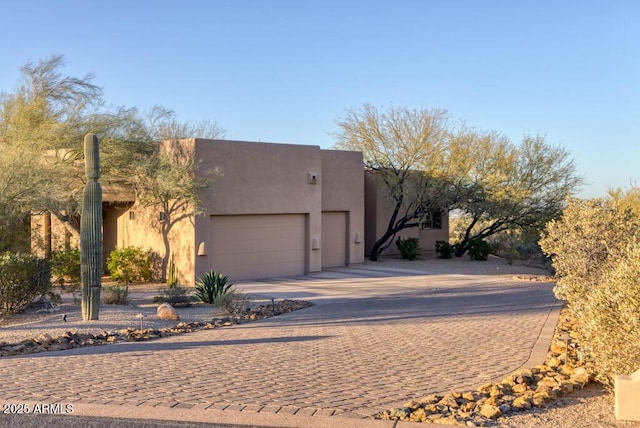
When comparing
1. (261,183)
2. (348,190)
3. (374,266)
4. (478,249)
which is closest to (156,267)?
(261,183)

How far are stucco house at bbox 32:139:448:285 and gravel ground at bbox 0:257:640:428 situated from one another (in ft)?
5.47

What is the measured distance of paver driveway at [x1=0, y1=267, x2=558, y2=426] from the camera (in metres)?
7.36

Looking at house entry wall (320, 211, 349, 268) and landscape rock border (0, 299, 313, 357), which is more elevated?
house entry wall (320, 211, 349, 268)

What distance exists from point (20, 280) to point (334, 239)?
45.7 ft

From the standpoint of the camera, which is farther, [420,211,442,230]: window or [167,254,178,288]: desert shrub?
[420,211,442,230]: window

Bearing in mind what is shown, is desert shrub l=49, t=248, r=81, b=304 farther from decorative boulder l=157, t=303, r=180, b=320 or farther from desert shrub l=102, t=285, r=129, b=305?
decorative boulder l=157, t=303, r=180, b=320

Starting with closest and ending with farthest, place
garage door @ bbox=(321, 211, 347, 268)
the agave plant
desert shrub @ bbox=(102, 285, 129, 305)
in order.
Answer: desert shrub @ bbox=(102, 285, 129, 305), the agave plant, garage door @ bbox=(321, 211, 347, 268)

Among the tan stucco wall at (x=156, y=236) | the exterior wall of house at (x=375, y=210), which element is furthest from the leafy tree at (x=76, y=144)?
the exterior wall of house at (x=375, y=210)

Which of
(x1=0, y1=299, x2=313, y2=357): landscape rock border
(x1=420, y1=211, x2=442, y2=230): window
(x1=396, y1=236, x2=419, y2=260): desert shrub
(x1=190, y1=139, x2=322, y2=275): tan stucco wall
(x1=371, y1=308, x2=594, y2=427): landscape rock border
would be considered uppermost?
(x1=190, y1=139, x2=322, y2=275): tan stucco wall

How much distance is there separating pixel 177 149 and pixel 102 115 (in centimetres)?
265

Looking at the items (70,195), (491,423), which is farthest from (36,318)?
(491,423)

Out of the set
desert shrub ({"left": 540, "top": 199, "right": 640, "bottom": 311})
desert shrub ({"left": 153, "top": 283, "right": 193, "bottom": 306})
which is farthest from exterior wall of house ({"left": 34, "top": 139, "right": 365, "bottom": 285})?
desert shrub ({"left": 540, "top": 199, "right": 640, "bottom": 311})

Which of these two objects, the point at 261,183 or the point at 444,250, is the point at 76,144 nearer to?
the point at 261,183

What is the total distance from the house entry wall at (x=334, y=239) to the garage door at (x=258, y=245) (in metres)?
2.02
